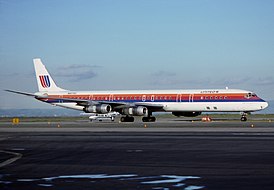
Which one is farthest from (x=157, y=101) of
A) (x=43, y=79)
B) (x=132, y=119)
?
(x=43, y=79)

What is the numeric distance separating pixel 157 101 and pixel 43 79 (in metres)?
19.7

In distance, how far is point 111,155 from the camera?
20812 mm

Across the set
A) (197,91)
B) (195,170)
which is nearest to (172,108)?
(197,91)

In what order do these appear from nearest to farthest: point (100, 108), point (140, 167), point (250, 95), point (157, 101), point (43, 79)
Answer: point (140, 167), point (250, 95), point (100, 108), point (157, 101), point (43, 79)

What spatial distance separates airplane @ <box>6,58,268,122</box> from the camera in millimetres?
62844

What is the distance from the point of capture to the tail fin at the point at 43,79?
77000 mm

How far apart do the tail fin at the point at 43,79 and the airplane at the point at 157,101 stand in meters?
2.21

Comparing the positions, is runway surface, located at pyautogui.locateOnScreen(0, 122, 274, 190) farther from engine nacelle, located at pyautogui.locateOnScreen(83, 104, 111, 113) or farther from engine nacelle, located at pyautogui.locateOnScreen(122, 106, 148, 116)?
engine nacelle, located at pyautogui.locateOnScreen(83, 104, 111, 113)

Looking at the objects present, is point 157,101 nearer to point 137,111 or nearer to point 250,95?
point 137,111

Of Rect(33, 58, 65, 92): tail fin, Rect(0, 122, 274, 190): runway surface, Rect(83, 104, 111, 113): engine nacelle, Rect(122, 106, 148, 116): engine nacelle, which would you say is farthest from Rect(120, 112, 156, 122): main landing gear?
Rect(0, 122, 274, 190): runway surface

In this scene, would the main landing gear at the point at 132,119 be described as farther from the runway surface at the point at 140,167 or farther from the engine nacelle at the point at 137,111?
the runway surface at the point at 140,167

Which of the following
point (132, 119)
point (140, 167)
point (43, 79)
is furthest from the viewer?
point (43, 79)

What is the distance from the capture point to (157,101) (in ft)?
218

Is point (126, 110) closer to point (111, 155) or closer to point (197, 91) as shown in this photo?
point (197, 91)
